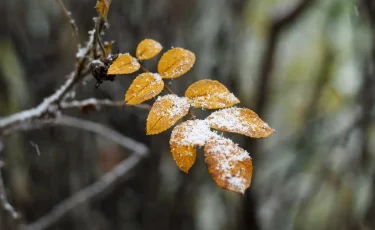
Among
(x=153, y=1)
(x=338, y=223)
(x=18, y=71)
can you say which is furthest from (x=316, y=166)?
(x=18, y=71)

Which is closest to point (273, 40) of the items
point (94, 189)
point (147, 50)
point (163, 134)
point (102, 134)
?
point (163, 134)

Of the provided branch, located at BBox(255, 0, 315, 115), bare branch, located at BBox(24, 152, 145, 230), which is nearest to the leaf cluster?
bare branch, located at BBox(24, 152, 145, 230)

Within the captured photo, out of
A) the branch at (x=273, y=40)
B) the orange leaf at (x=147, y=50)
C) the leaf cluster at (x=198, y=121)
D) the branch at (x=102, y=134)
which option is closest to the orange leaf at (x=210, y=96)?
the leaf cluster at (x=198, y=121)

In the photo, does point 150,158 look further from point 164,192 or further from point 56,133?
point 56,133

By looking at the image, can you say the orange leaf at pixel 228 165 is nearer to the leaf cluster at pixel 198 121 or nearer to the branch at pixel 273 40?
the leaf cluster at pixel 198 121

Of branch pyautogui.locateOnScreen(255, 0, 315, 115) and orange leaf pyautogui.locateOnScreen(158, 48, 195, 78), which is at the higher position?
orange leaf pyautogui.locateOnScreen(158, 48, 195, 78)

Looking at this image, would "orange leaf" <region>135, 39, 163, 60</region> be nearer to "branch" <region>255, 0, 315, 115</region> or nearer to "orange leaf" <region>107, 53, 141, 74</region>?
"orange leaf" <region>107, 53, 141, 74</region>
